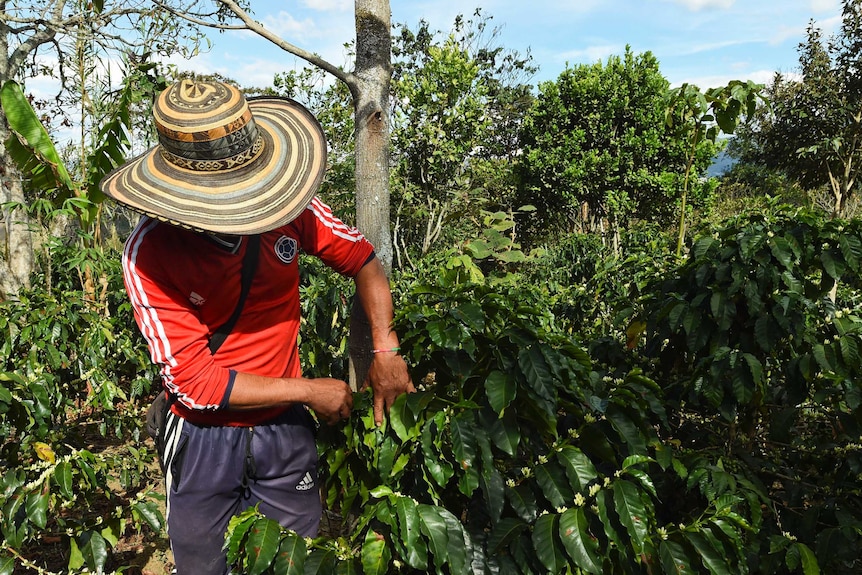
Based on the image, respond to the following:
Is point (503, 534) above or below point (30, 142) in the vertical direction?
below

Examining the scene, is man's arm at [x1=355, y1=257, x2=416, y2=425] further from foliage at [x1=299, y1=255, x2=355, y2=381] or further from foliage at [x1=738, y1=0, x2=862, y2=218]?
foliage at [x1=738, y1=0, x2=862, y2=218]

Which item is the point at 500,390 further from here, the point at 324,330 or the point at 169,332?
the point at 324,330

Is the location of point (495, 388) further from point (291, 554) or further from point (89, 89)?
point (89, 89)

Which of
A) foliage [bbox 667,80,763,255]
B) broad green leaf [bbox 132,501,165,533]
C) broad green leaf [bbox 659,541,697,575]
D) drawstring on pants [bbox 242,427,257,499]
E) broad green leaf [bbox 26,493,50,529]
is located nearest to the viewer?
broad green leaf [bbox 659,541,697,575]

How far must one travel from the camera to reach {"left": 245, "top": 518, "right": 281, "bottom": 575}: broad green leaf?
141 centimetres

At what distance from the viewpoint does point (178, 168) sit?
68.4 inches

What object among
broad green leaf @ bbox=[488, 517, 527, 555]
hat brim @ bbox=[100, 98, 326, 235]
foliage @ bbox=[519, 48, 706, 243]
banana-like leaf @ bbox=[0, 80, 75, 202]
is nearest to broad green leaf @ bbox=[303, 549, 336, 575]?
broad green leaf @ bbox=[488, 517, 527, 555]

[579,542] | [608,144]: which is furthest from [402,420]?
[608,144]

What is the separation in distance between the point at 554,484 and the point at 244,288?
44.4 inches

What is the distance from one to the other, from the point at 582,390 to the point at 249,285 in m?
1.12

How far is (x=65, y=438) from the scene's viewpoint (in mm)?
3523

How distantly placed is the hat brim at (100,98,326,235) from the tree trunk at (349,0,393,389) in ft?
1.73

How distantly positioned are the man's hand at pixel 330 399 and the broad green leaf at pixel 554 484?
618 mm

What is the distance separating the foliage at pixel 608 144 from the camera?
34.8 feet
